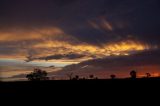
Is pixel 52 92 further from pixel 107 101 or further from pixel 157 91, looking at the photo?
pixel 157 91

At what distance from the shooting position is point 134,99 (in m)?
18.0

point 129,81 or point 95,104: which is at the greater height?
point 129,81

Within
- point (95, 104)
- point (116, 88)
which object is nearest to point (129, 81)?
point (116, 88)

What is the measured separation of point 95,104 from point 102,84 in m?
1.40

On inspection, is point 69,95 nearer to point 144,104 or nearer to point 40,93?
point 40,93

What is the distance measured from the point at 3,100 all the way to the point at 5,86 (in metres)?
1.10

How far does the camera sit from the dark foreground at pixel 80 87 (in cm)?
1856

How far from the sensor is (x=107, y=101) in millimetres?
18188

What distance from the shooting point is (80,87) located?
1905 centimetres

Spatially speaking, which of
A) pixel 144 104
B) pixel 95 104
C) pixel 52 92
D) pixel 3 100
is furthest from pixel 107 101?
pixel 3 100

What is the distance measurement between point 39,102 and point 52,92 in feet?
2.96

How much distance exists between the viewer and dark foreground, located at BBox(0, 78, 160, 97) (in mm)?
18562

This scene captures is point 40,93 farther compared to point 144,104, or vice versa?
point 40,93

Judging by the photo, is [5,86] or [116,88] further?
[5,86]
